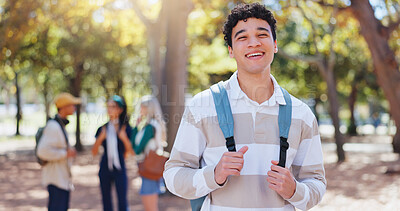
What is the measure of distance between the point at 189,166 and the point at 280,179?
0.46m

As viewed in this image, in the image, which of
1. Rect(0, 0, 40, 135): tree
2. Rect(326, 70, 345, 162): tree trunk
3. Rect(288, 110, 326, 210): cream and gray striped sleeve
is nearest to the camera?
Rect(288, 110, 326, 210): cream and gray striped sleeve

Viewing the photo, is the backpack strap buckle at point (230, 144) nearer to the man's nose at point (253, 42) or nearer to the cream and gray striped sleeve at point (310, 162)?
the cream and gray striped sleeve at point (310, 162)

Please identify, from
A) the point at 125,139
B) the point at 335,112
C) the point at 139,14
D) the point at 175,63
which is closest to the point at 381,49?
the point at 335,112

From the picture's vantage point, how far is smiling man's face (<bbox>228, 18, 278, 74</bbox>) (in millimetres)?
2209

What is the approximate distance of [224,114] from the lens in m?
2.06

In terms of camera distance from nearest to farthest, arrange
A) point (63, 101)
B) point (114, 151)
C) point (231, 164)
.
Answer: point (231, 164) < point (63, 101) < point (114, 151)

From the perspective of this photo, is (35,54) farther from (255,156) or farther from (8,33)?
(255,156)

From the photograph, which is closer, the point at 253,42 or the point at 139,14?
the point at 253,42

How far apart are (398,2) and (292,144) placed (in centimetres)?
1198

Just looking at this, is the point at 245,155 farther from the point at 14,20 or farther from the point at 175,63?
the point at 14,20

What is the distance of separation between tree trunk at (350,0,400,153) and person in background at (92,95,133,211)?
7315 millimetres

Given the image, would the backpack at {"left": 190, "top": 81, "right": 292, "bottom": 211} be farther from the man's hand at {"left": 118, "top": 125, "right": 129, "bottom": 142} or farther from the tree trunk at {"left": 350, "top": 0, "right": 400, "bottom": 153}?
the tree trunk at {"left": 350, "top": 0, "right": 400, "bottom": 153}

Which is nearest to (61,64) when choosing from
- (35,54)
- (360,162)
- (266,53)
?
(35,54)

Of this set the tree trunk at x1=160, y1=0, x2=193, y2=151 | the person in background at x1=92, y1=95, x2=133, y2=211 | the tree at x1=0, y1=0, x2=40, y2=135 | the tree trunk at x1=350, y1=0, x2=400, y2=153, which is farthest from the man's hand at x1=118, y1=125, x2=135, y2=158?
the tree trunk at x1=350, y1=0, x2=400, y2=153
